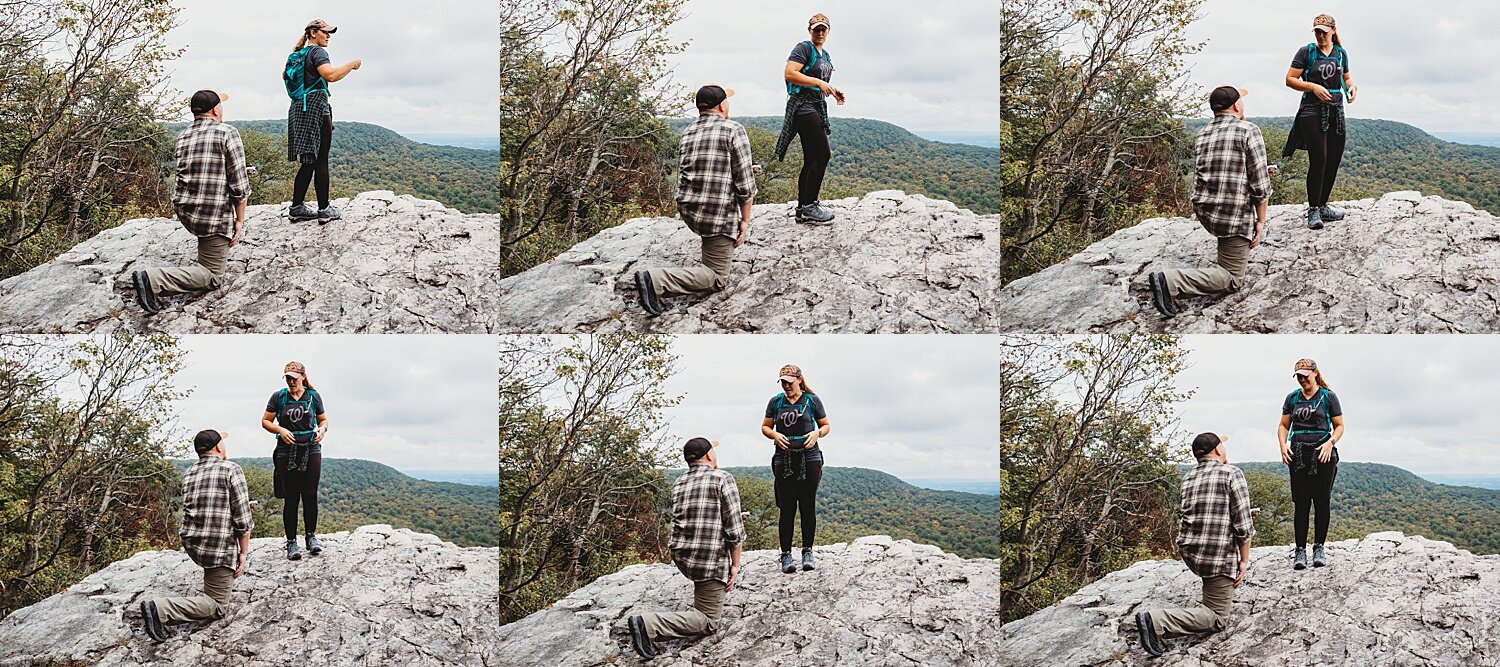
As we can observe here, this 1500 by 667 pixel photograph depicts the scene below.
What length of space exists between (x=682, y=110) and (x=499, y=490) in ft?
10.6

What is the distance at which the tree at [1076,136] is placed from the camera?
380 inches

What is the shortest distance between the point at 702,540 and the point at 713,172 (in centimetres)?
244

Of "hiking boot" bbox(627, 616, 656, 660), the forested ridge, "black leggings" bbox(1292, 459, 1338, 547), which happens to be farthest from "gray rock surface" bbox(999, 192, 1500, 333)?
the forested ridge

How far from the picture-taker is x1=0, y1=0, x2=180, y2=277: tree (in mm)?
9672

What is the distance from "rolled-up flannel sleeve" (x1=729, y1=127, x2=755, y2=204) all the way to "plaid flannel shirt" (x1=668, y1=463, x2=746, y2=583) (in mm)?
1874

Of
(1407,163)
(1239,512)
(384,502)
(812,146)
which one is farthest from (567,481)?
(1407,163)

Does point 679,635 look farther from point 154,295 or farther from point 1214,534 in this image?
point 154,295

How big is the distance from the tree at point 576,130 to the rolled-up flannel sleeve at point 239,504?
2487 mm

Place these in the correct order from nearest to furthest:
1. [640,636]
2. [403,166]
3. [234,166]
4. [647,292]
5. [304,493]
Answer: [640,636], [234,166], [647,292], [304,493], [403,166]

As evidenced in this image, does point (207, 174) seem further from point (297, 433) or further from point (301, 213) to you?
point (297, 433)

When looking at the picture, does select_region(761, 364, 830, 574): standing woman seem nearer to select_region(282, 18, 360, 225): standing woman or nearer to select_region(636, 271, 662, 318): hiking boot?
select_region(636, 271, 662, 318): hiking boot

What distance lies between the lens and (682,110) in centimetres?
962

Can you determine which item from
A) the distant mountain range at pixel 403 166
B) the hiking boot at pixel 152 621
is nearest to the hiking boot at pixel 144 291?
the distant mountain range at pixel 403 166

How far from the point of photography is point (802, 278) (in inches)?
352
